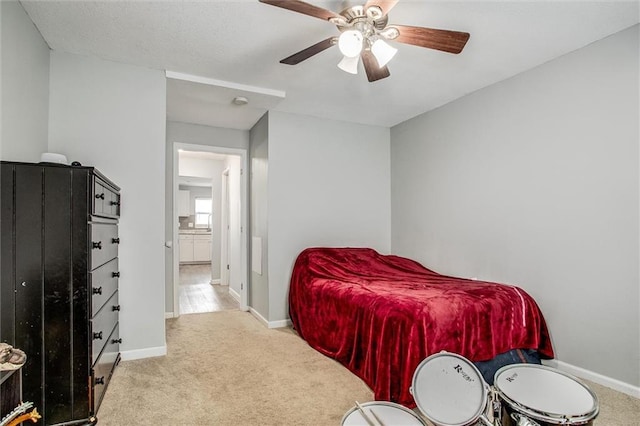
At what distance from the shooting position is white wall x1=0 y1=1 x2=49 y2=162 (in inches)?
76.5

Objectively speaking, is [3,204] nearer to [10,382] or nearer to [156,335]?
[10,382]

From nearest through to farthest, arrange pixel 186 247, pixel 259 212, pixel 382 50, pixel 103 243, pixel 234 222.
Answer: pixel 382 50 < pixel 103 243 < pixel 259 212 < pixel 234 222 < pixel 186 247

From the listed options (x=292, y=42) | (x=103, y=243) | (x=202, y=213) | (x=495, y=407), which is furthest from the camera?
(x=202, y=213)

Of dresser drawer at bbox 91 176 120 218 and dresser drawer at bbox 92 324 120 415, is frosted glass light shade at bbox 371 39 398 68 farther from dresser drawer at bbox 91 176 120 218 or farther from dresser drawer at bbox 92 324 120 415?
dresser drawer at bbox 92 324 120 415

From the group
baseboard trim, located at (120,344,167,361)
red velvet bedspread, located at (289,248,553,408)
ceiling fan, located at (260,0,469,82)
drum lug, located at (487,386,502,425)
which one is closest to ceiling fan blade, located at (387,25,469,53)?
ceiling fan, located at (260,0,469,82)

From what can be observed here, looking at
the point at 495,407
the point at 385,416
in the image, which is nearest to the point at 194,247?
the point at 385,416

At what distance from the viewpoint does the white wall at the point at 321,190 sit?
388cm

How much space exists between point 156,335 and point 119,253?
2.49 ft

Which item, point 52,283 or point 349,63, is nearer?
point 52,283

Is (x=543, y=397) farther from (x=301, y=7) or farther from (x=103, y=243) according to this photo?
(x=103, y=243)

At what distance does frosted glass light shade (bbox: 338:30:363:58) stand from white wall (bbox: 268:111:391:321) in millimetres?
2100

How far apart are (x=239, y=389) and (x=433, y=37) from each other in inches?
98.9

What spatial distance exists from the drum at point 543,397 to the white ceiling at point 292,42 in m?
1.98

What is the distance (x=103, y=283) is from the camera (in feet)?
7.23
